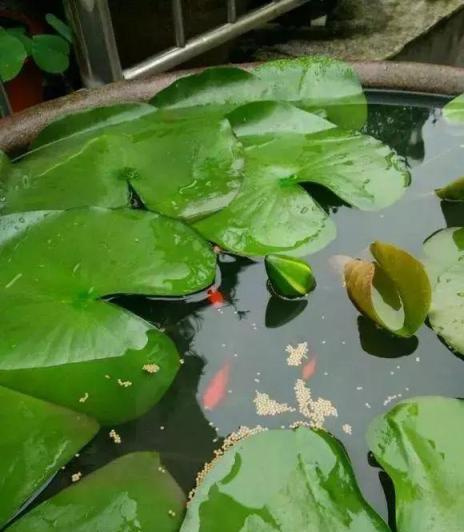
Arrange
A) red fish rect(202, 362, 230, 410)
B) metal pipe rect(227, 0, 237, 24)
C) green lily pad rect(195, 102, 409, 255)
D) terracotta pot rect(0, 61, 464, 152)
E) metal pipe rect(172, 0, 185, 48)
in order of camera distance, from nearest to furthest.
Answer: red fish rect(202, 362, 230, 410)
green lily pad rect(195, 102, 409, 255)
terracotta pot rect(0, 61, 464, 152)
metal pipe rect(172, 0, 185, 48)
metal pipe rect(227, 0, 237, 24)

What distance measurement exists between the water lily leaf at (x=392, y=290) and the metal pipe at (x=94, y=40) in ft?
1.80

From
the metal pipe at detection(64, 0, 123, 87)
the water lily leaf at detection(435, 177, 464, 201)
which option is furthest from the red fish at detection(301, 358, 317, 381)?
the metal pipe at detection(64, 0, 123, 87)

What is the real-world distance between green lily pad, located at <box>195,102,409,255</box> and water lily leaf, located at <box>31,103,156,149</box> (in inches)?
5.5

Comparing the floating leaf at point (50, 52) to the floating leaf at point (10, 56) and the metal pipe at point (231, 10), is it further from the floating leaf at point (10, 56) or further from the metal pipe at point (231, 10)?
the metal pipe at point (231, 10)

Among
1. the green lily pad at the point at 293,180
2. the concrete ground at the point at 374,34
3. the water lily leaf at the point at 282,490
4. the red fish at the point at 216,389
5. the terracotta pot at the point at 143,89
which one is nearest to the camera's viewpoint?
the water lily leaf at the point at 282,490

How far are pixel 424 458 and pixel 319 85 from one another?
581mm

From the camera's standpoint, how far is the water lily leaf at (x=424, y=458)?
49cm

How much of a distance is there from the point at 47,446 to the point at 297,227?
0.37 meters

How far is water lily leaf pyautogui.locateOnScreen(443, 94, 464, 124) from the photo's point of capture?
2.84 ft

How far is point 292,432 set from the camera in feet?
1.78

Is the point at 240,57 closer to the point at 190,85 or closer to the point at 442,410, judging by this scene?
the point at 190,85

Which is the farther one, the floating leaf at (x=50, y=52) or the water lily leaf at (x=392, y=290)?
the floating leaf at (x=50, y=52)

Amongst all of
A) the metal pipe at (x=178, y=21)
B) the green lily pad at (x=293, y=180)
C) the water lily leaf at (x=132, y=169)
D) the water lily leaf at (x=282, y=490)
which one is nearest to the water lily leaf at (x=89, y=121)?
the water lily leaf at (x=132, y=169)

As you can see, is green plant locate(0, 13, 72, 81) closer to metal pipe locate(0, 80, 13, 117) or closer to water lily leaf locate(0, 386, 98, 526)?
metal pipe locate(0, 80, 13, 117)
